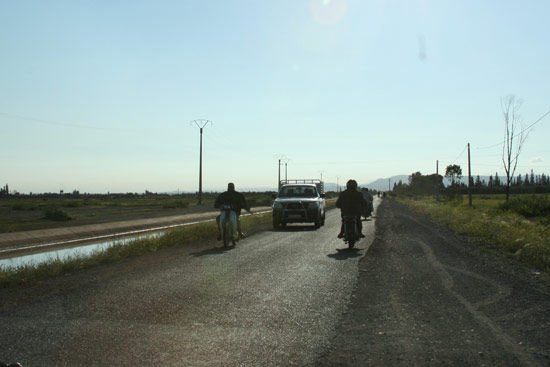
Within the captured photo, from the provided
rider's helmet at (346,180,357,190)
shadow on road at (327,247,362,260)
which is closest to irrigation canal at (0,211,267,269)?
shadow on road at (327,247,362,260)

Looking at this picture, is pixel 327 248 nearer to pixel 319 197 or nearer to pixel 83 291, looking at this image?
pixel 83 291

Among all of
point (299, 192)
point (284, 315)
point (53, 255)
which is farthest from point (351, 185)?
point (53, 255)

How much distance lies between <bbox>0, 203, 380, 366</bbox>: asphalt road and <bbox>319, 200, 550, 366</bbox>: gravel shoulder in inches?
15.6

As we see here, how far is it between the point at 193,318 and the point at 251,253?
8.64 m

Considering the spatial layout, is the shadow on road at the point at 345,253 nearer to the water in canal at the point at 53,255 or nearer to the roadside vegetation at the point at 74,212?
the water in canal at the point at 53,255

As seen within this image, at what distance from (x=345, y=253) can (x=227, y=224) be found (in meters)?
4.32

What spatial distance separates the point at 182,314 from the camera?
7.93 m

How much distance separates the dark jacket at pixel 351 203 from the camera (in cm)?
1775

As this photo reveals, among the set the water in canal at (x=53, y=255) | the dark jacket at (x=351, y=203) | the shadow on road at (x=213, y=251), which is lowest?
the water in canal at (x=53, y=255)

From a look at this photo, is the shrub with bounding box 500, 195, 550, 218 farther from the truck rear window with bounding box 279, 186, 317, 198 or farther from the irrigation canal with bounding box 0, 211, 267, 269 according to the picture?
the irrigation canal with bounding box 0, 211, 267, 269

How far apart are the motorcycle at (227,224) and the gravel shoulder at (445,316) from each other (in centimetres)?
557

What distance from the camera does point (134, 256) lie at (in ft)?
55.5

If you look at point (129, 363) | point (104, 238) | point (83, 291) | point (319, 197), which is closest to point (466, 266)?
point (83, 291)

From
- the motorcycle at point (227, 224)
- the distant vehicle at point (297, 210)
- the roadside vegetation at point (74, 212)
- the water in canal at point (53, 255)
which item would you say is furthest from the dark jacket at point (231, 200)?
the roadside vegetation at point (74, 212)
